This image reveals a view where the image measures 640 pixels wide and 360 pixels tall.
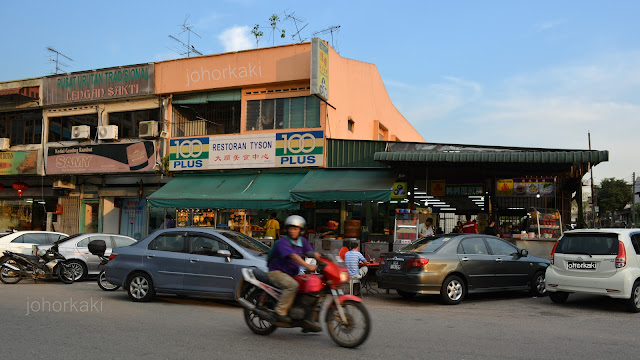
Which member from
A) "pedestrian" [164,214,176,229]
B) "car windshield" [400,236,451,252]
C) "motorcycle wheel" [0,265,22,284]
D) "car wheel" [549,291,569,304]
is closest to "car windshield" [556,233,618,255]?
"car wheel" [549,291,569,304]

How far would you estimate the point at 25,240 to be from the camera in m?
16.4

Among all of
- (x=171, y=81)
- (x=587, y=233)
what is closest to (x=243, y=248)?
(x=587, y=233)

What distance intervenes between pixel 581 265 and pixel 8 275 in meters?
14.4

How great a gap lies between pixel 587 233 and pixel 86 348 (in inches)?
362

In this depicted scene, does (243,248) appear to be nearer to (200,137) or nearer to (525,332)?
(525,332)

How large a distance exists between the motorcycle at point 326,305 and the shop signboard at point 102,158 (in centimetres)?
1565

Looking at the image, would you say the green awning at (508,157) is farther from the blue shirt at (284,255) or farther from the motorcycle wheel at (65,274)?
the motorcycle wheel at (65,274)

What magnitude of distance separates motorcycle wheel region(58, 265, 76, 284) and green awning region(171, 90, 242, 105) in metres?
8.96

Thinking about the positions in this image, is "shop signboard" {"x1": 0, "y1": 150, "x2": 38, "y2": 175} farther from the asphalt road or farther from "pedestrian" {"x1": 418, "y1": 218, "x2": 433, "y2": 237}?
"pedestrian" {"x1": 418, "y1": 218, "x2": 433, "y2": 237}

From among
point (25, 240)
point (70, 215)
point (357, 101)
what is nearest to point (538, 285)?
point (357, 101)

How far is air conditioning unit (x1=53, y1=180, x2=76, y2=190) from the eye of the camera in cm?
2359

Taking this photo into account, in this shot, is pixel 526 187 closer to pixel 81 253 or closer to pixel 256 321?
pixel 256 321

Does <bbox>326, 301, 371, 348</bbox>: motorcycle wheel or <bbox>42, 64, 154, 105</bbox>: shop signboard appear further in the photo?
<bbox>42, 64, 154, 105</bbox>: shop signboard

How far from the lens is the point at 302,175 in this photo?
18766 mm
